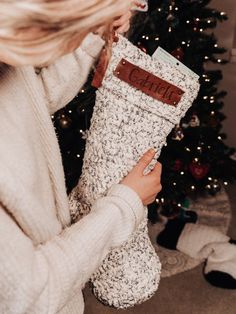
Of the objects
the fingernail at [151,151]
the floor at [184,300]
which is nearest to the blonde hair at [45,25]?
the fingernail at [151,151]

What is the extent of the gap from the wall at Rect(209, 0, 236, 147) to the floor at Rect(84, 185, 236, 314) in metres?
1.02

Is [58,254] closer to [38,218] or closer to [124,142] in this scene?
[38,218]

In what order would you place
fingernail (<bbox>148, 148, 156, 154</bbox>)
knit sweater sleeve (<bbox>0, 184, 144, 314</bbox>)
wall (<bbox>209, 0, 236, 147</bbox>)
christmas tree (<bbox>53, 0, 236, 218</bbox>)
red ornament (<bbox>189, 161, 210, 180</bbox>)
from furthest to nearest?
wall (<bbox>209, 0, 236, 147</bbox>) → red ornament (<bbox>189, 161, 210, 180</bbox>) → christmas tree (<bbox>53, 0, 236, 218</bbox>) → fingernail (<bbox>148, 148, 156, 154</bbox>) → knit sweater sleeve (<bbox>0, 184, 144, 314</bbox>)

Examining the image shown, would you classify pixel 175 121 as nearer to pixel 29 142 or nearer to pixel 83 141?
pixel 29 142

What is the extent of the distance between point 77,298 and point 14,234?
35cm

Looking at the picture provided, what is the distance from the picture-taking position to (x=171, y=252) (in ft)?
6.40

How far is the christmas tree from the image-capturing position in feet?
5.23

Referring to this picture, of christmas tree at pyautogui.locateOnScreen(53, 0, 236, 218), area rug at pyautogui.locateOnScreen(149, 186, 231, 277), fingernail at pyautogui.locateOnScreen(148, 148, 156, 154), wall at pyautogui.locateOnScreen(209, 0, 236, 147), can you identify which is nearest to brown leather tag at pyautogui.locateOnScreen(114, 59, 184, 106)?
fingernail at pyautogui.locateOnScreen(148, 148, 156, 154)

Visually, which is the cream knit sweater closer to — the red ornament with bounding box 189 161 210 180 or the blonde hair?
the blonde hair

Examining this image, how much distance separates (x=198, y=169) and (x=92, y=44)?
1.24 metres

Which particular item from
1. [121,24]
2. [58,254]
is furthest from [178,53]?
[58,254]

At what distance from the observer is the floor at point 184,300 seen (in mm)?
1679

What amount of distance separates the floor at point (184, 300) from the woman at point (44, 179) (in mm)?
846

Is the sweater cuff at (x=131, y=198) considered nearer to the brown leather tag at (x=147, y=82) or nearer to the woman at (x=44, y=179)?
the woman at (x=44, y=179)
